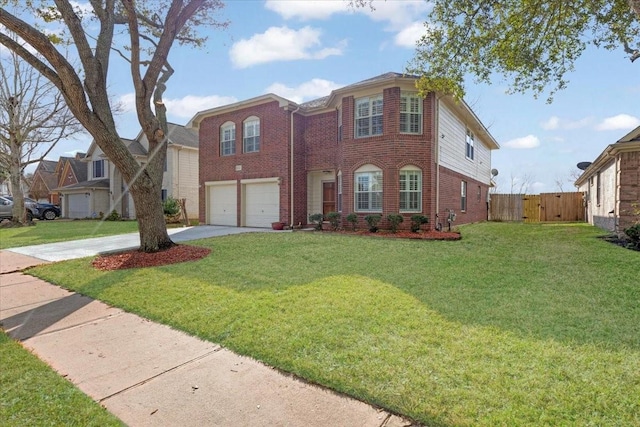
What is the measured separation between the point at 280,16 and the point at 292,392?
34.8ft

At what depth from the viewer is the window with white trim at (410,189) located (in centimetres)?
1295

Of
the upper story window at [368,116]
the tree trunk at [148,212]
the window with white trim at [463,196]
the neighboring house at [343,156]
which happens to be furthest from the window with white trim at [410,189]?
the tree trunk at [148,212]

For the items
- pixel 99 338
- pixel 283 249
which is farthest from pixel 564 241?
pixel 99 338

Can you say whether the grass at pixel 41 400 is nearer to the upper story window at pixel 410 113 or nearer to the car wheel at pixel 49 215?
the upper story window at pixel 410 113

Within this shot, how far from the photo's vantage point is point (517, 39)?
9.56 metres

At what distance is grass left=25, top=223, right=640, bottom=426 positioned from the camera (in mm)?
2611

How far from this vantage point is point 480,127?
18641 mm

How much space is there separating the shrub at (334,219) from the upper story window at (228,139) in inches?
265

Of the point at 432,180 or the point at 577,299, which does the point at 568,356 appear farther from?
the point at 432,180

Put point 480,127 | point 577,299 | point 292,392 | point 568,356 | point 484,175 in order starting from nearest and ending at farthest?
point 292,392 < point 568,356 < point 577,299 < point 480,127 < point 484,175

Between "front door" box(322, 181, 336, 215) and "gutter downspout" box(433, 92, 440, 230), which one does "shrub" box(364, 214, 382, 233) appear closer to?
"gutter downspout" box(433, 92, 440, 230)

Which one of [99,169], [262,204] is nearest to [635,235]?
[262,204]

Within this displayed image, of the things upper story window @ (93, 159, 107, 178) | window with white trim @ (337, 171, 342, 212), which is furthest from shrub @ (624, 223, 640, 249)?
upper story window @ (93, 159, 107, 178)

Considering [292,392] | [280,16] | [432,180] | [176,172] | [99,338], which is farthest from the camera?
[176,172]
